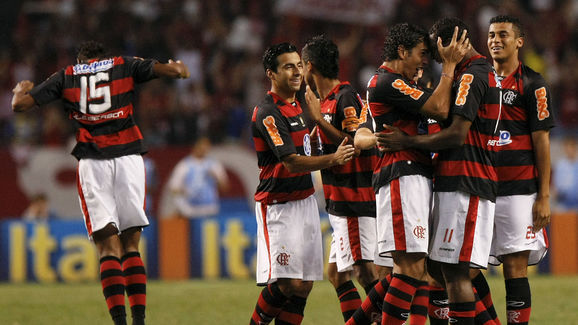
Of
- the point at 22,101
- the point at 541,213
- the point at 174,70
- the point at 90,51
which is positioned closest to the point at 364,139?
the point at 541,213

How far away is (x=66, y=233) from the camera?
13555 mm

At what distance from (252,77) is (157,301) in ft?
25.4

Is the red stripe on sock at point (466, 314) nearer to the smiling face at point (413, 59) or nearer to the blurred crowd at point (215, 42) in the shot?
the smiling face at point (413, 59)

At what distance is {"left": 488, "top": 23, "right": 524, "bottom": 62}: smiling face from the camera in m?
6.25

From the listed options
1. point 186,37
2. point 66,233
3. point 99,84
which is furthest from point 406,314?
point 186,37

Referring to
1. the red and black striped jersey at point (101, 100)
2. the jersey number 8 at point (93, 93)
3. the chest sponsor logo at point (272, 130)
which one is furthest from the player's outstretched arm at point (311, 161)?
the jersey number 8 at point (93, 93)

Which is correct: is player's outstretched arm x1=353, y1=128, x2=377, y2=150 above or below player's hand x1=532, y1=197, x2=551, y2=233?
above

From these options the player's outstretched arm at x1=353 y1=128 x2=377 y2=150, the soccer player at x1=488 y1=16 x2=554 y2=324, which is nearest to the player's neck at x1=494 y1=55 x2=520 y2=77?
the soccer player at x1=488 y1=16 x2=554 y2=324

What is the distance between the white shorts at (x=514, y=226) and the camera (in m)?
6.08

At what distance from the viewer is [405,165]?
569 cm

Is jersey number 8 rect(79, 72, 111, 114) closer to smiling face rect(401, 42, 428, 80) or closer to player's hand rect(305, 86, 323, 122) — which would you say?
player's hand rect(305, 86, 323, 122)

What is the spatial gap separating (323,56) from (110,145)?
188 centimetres

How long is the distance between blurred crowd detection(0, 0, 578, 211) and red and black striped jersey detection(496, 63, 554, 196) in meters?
9.89

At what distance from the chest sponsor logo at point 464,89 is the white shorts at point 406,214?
0.56m
